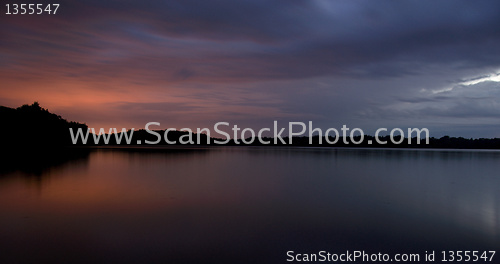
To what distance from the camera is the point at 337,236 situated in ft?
27.8

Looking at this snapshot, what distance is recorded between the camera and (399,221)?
10.3 meters

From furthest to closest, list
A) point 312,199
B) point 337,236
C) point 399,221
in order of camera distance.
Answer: point 312,199 → point 399,221 → point 337,236

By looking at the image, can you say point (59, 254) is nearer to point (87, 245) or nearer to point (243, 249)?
point (87, 245)

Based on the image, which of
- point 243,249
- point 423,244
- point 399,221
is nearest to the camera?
point 243,249

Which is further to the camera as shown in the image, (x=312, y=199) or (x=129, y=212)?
(x=312, y=199)

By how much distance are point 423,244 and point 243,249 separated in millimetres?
4615

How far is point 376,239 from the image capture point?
8.25 m

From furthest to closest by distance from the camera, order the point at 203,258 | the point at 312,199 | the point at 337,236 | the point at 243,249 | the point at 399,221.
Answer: the point at 312,199 < the point at 399,221 < the point at 337,236 < the point at 243,249 < the point at 203,258

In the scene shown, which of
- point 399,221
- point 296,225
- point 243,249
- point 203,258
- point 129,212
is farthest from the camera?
point 129,212

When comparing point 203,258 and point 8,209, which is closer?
point 203,258

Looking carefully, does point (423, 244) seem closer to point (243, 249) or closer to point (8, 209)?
point (243, 249)

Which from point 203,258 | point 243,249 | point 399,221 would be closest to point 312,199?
point 399,221

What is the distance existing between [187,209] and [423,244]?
777 centimetres

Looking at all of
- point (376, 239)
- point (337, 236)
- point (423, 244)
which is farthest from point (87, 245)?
point (423, 244)
